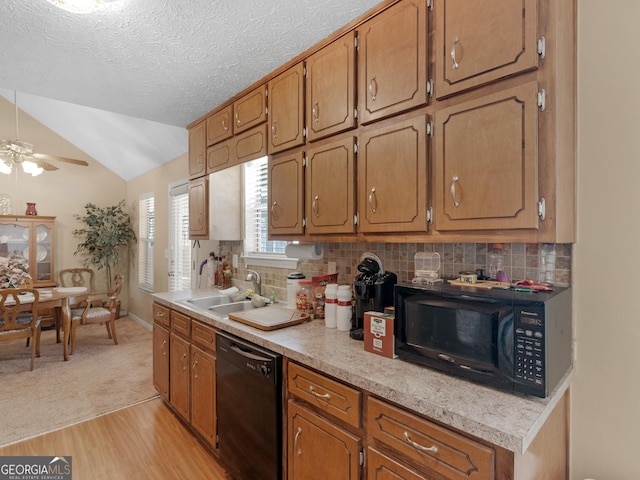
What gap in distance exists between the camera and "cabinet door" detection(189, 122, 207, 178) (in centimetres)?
288

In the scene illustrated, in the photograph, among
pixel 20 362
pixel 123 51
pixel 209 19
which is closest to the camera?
pixel 209 19

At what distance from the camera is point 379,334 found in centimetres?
143

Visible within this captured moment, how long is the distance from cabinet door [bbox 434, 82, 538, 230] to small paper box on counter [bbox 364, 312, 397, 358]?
0.46m

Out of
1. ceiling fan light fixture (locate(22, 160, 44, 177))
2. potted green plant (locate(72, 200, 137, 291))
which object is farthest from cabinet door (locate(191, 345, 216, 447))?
potted green plant (locate(72, 200, 137, 291))

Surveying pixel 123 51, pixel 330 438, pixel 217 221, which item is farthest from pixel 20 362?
pixel 330 438

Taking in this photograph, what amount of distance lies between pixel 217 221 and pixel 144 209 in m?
3.53

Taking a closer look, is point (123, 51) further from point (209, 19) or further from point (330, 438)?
point (330, 438)

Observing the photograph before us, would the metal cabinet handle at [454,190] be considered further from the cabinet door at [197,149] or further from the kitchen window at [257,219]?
the cabinet door at [197,149]

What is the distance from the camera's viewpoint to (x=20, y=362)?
3936 millimetres

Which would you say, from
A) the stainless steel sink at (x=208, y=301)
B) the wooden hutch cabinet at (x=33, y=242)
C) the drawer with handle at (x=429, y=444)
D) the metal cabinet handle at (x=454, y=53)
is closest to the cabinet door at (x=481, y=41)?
the metal cabinet handle at (x=454, y=53)

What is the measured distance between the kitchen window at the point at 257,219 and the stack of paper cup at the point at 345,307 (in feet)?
3.46

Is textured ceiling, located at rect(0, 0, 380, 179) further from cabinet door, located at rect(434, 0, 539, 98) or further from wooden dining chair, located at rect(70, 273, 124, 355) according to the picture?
wooden dining chair, located at rect(70, 273, 124, 355)

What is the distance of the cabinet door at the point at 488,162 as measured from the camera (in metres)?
1.11

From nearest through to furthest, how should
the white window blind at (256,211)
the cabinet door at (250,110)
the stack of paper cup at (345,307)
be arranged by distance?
the stack of paper cup at (345,307) → the cabinet door at (250,110) → the white window blind at (256,211)
